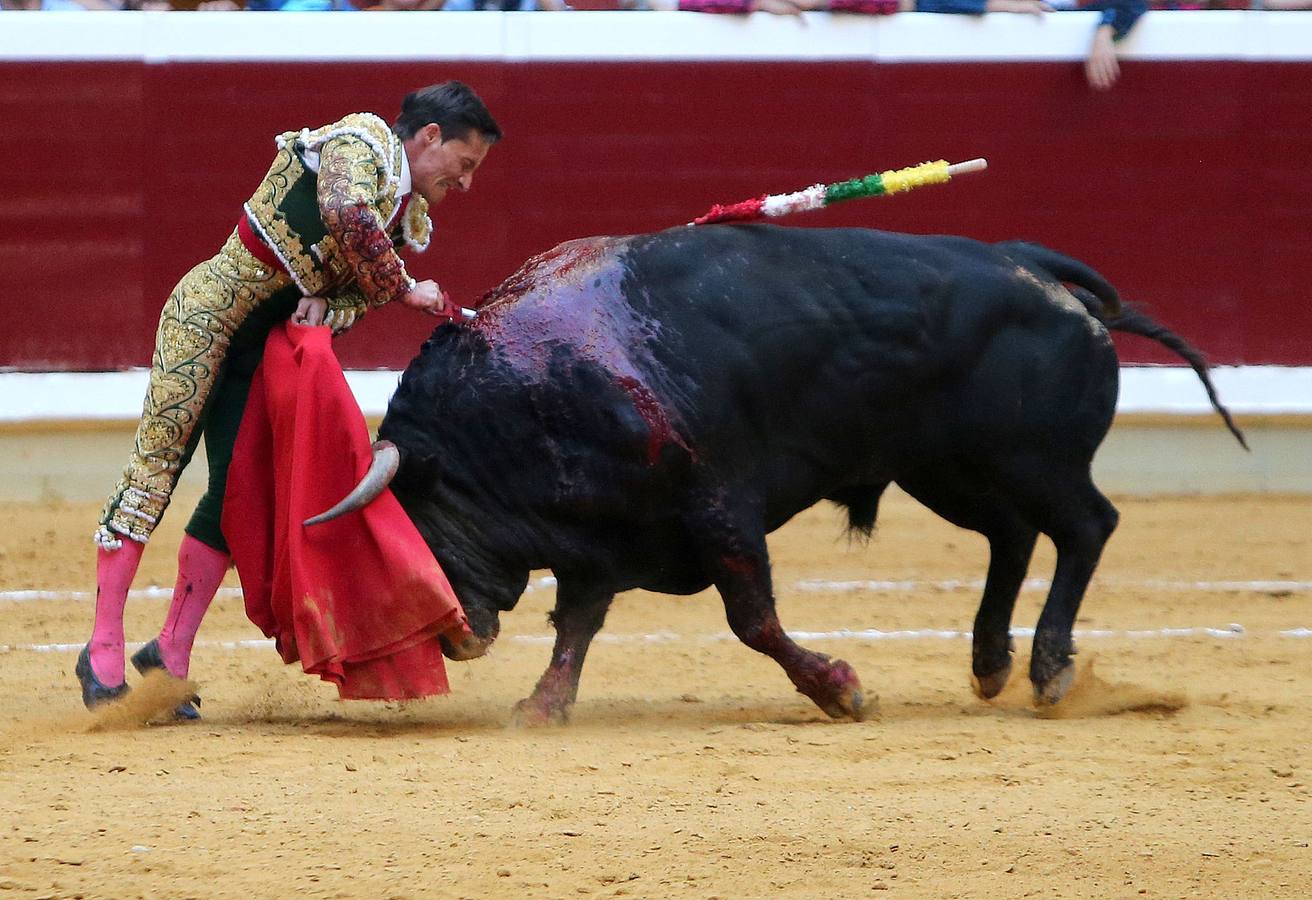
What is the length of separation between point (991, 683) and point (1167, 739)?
668 mm

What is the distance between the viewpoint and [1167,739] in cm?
388

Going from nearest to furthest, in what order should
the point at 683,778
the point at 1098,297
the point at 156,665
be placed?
the point at 683,778 → the point at 156,665 → the point at 1098,297

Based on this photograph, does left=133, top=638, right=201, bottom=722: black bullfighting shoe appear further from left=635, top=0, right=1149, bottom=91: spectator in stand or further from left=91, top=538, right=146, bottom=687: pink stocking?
left=635, top=0, right=1149, bottom=91: spectator in stand

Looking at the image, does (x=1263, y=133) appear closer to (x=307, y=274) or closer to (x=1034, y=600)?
(x=1034, y=600)

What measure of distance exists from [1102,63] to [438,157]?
4.59 meters

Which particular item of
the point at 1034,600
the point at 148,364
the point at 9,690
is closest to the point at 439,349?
the point at 9,690

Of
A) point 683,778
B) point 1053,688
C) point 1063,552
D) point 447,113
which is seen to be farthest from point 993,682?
point 447,113

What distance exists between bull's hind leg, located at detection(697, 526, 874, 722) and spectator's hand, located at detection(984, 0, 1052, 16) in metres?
4.40

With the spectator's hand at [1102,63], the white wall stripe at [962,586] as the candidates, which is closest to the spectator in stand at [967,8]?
the spectator's hand at [1102,63]

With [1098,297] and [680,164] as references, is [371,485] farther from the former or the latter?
[680,164]

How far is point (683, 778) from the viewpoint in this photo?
3439 mm

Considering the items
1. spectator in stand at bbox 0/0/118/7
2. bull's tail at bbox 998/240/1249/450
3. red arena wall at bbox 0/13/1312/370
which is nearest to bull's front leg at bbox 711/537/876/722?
bull's tail at bbox 998/240/1249/450

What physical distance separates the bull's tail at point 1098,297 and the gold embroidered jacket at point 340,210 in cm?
141

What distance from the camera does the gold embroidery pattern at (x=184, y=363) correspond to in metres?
3.98
